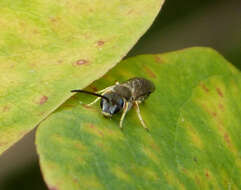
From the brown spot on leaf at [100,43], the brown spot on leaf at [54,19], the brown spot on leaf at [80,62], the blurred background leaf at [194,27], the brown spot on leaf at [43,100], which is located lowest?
the blurred background leaf at [194,27]

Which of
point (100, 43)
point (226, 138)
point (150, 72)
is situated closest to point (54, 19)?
point (100, 43)

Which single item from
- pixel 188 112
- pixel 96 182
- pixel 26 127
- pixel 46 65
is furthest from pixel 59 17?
pixel 96 182

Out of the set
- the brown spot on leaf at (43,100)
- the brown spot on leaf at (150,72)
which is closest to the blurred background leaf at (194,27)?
the brown spot on leaf at (150,72)

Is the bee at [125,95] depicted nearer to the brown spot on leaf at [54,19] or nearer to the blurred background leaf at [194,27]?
the brown spot on leaf at [54,19]

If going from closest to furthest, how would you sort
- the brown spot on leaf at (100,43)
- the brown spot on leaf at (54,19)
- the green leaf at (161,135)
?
the green leaf at (161,135), the brown spot on leaf at (100,43), the brown spot on leaf at (54,19)

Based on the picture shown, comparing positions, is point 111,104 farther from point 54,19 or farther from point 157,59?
point 54,19

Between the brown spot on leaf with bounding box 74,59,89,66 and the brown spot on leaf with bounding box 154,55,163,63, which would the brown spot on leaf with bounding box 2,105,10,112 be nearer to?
the brown spot on leaf with bounding box 74,59,89,66

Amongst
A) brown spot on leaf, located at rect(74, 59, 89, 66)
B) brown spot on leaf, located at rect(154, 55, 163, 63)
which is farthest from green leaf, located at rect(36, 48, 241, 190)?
brown spot on leaf, located at rect(74, 59, 89, 66)
